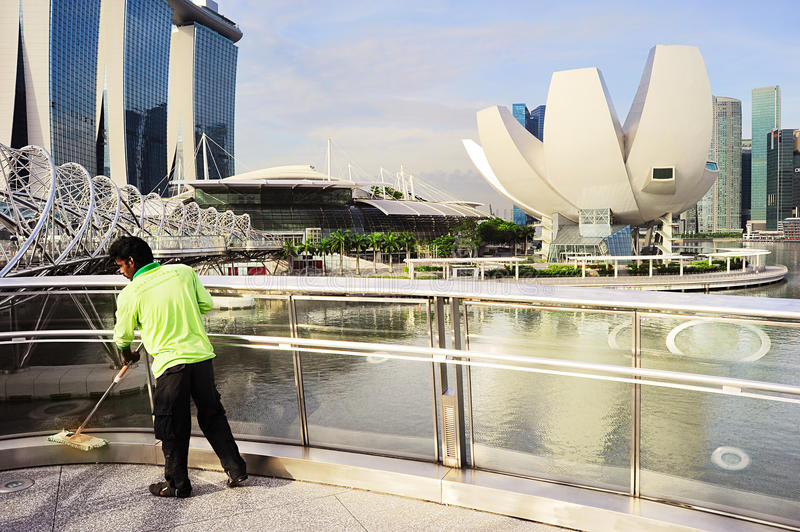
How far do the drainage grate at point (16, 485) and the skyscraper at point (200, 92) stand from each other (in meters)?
133

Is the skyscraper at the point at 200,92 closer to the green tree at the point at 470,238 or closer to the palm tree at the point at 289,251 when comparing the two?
the green tree at the point at 470,238

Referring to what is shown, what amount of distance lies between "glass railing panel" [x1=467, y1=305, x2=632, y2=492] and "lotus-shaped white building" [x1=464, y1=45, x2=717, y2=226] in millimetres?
58891

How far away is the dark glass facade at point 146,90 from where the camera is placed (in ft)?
372

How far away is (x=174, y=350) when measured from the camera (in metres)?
3.57

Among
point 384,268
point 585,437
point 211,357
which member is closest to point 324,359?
point 211,357

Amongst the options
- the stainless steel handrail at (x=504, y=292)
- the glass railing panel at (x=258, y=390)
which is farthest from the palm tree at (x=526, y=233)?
the stainless steel handrail at (x=504, y=292)

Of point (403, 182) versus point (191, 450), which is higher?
point (403, 182)

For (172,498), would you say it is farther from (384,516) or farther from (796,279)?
(796,279)

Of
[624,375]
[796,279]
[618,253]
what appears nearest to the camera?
[624,375]

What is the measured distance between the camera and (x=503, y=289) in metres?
3.31

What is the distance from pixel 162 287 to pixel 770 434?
3.28 meters

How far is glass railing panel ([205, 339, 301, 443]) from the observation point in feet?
13.3

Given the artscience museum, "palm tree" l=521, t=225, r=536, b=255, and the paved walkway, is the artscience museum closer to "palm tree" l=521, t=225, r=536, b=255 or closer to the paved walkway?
"palm tree" l=521, t=225, r=536, b=255

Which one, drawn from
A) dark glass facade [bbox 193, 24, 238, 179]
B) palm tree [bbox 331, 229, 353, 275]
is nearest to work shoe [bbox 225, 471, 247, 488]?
palm tree [bbox 331, 229, 353, 275]
